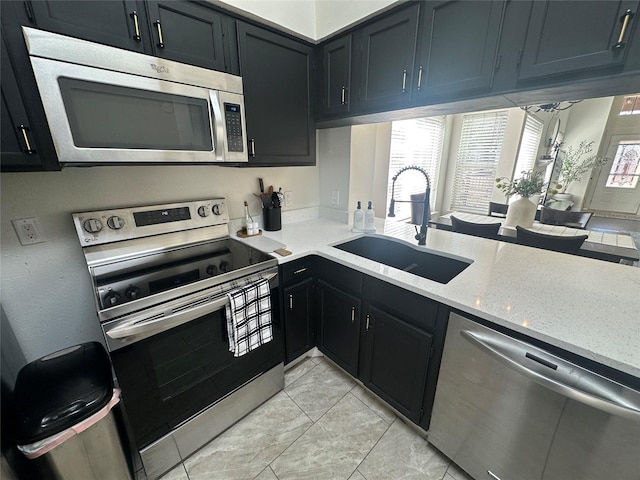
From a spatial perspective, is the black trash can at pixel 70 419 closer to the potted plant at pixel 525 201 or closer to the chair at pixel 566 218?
the potted plant at pixel 525 201

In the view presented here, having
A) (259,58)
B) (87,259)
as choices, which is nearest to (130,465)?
(87,259)

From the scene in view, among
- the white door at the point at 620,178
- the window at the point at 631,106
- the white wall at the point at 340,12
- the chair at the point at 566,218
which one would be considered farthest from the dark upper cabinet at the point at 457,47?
the window at the point at 631,106

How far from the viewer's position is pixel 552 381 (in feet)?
2.71

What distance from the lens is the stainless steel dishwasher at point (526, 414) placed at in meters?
0.76

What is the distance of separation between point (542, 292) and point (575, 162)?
5936mm

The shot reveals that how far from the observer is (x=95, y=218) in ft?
4.33

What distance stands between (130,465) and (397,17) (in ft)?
8.34

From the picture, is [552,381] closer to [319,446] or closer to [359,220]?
[319,446]

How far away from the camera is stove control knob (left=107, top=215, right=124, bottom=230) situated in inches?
53.5

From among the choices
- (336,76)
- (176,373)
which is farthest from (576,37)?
(176,373)

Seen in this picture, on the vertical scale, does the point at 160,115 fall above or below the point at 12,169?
above

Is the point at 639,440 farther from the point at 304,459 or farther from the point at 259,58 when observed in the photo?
the point at 259,58

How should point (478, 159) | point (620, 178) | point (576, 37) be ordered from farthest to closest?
1. point (620, 178)
2. point (478, 159)
3. point (576, 37)

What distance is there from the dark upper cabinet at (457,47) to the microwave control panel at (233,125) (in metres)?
0.96
